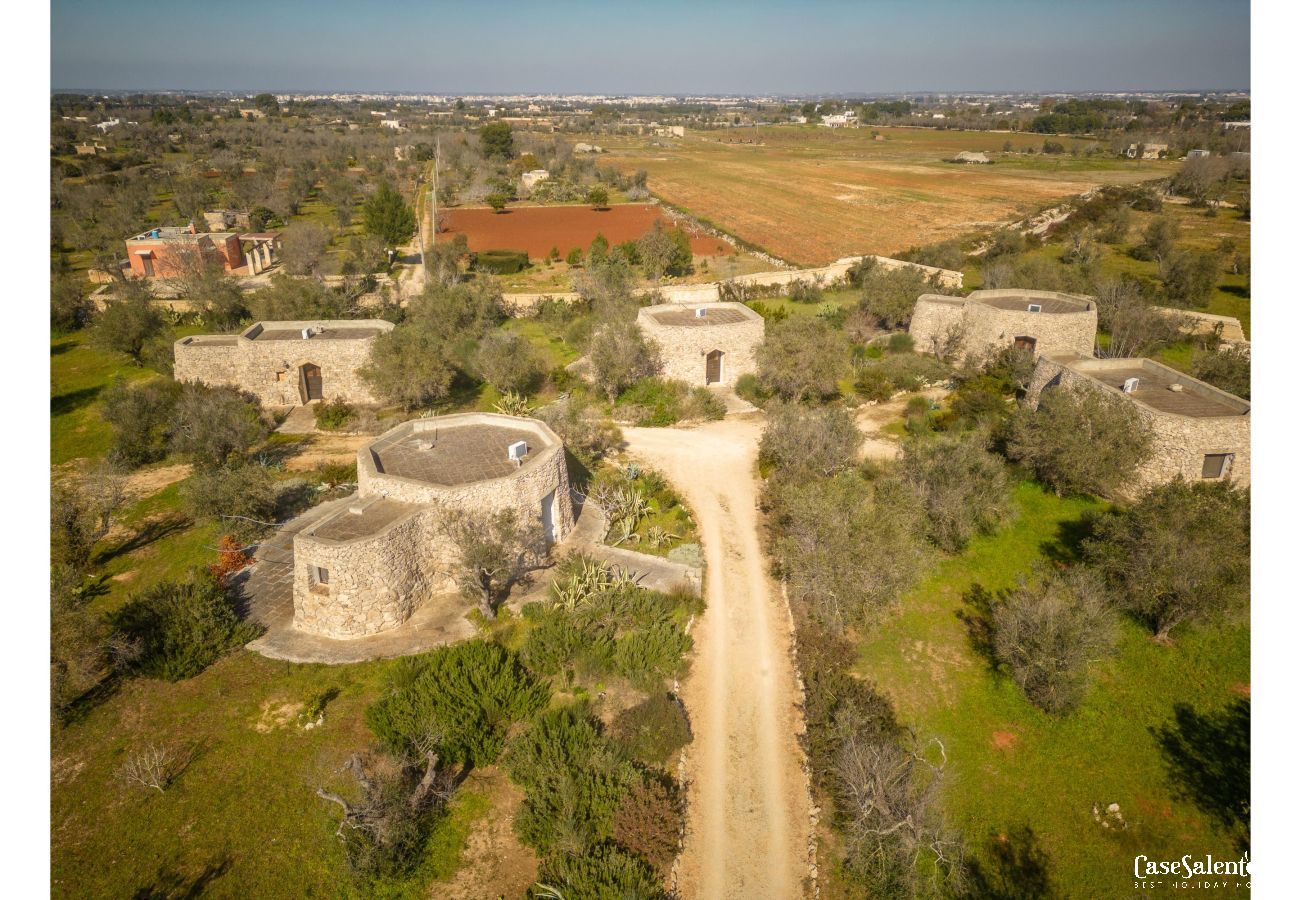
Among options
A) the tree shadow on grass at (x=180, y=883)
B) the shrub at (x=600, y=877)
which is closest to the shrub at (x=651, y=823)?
the shrub at (x=600, y=877)

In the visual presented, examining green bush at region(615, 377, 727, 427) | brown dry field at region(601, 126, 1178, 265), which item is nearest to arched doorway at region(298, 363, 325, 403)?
green bush at region(615, 377, 727, 427)

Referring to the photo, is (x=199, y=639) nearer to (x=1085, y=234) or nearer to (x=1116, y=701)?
(x=1116, y=701)

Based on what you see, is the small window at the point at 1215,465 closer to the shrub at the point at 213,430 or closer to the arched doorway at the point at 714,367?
the arched doorway at the point at 714,367

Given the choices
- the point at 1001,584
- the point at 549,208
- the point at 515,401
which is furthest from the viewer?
the point at 549,208

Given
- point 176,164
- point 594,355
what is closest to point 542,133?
point 176,164

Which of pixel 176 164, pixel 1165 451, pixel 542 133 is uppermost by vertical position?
pixel 542 133

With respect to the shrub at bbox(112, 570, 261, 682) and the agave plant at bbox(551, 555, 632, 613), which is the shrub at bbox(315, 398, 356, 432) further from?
the agave plant at bbox(551, 555, 632, 613)
